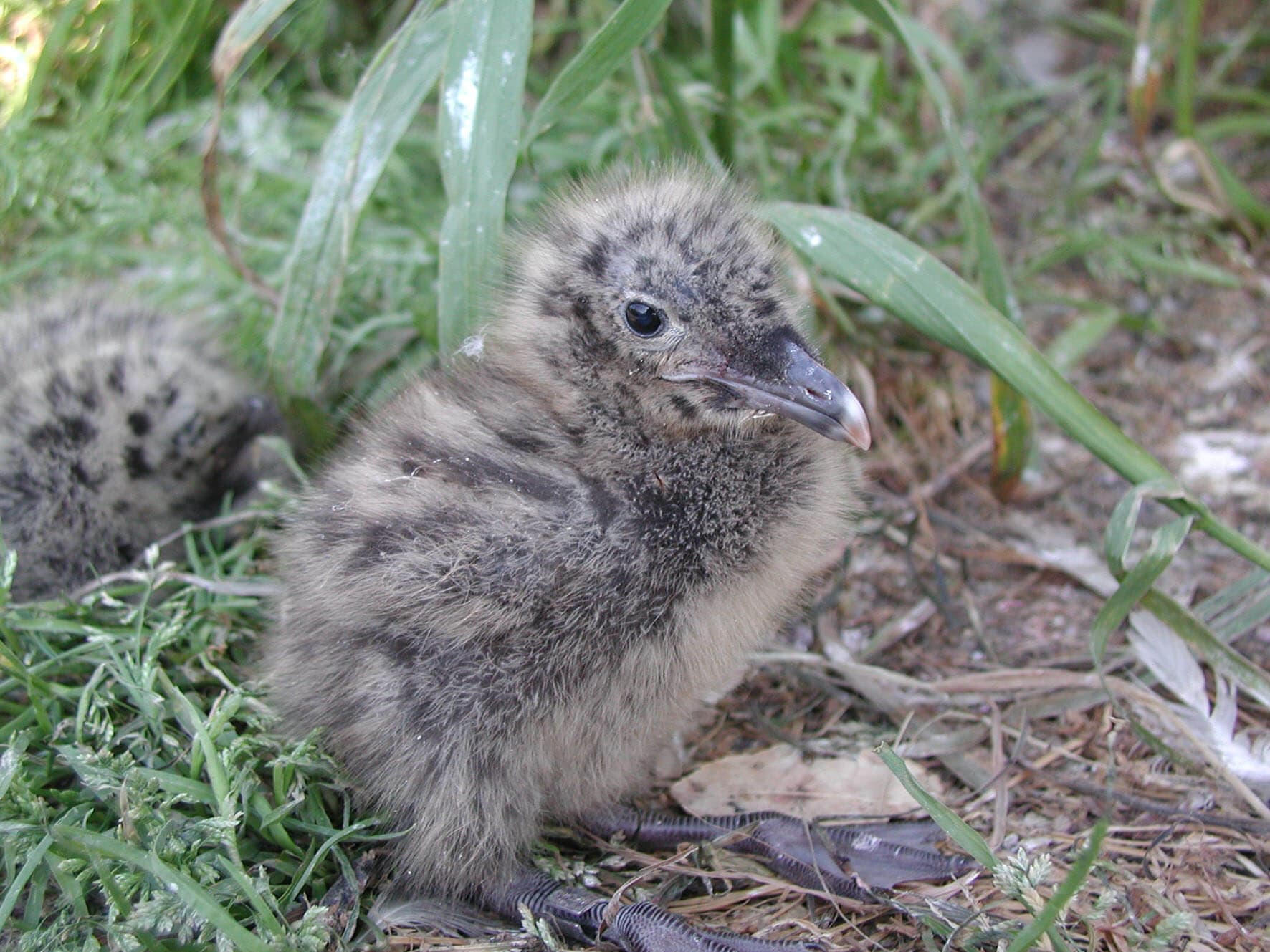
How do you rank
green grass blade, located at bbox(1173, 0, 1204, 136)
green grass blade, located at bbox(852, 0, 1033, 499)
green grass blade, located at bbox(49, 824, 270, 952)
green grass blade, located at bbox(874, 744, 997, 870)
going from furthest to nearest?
green grass blade, located at bbox(1173, 0, 1204, 136), green grass blade, located at bbox(852, 0, 1033, 499), green grass blade, located at bbox(874, 744, 997, 870), green grass blade, located at bbox(49, 824, 270, 952)

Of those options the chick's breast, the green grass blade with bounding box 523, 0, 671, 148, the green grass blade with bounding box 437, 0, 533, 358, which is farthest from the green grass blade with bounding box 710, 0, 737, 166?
the chick's breast

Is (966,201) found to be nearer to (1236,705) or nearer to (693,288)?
(693,288)

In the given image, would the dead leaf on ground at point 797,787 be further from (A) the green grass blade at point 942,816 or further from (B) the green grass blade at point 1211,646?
(B) the green grass blade at point 1211,646

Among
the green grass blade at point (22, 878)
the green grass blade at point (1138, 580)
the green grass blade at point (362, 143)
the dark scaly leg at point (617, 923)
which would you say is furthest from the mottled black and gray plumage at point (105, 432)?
the green grass blade at point (1138, 580)

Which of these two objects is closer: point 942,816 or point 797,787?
point 942,816

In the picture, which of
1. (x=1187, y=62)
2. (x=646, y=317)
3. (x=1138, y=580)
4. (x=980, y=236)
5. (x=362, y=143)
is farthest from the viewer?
(x=1187, y=62)

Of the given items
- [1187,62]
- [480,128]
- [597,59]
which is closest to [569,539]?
[480,128]

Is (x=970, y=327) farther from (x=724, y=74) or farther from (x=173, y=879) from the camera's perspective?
(x=173, y=879)

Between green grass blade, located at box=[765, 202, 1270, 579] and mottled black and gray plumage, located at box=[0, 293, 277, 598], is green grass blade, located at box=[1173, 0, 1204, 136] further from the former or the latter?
mottled black and gray plumage, located at box=[0, 293, 277, 598]
